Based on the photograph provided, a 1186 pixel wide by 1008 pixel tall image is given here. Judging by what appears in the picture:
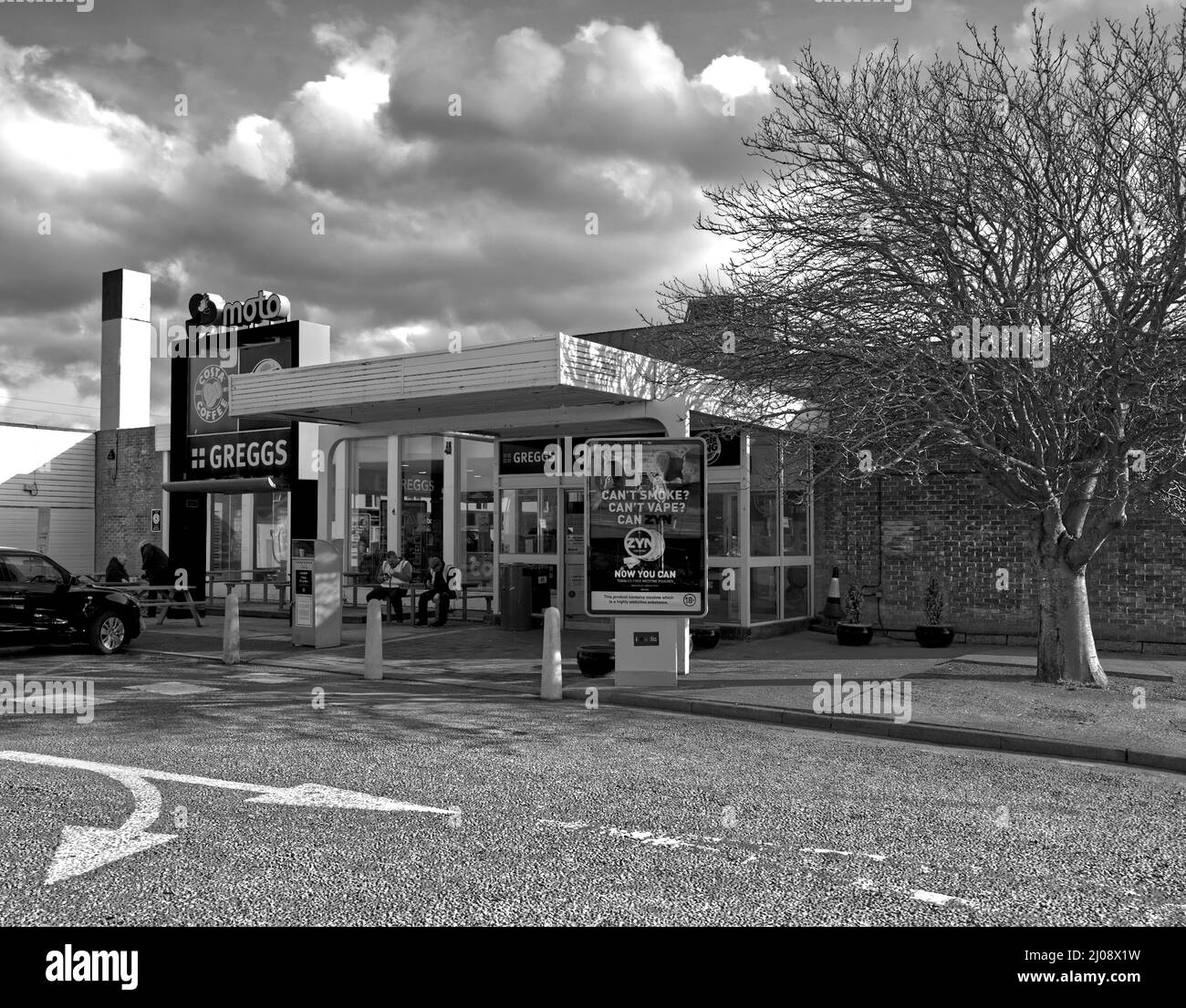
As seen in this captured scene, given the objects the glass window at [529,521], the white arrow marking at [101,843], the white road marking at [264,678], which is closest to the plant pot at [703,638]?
the glass window at [529,521]

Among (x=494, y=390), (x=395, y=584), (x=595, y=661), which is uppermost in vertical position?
(x=494, y=390)

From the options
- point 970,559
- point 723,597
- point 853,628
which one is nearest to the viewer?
point 853,628

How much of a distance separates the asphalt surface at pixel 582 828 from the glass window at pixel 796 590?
7710 mm

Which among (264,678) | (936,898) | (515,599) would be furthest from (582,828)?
(515,599)

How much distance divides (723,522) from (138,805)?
37.3ft

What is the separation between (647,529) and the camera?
12.0 metres

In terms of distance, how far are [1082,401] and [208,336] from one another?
19998 mm

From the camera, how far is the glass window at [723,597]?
Answer: 51.8 ft

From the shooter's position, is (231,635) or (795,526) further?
(795,526)

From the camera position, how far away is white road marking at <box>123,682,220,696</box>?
10.8 meters

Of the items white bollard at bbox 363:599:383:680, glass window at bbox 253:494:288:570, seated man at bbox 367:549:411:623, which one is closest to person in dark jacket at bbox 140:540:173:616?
seated man at bbox 367:549:411:623

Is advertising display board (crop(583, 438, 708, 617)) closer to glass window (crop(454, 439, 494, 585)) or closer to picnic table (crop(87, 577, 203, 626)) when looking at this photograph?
glass window (crop(454, 439, 494, 585))

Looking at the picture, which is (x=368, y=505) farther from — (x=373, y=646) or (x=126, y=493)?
(x=373, y=646)
